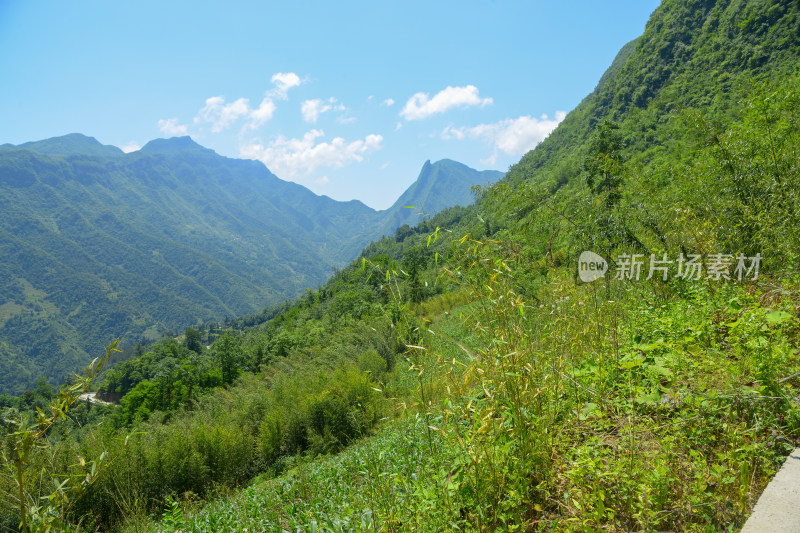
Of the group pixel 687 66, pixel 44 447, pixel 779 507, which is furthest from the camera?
pixel 687 66

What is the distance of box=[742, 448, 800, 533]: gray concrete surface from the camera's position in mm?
1437

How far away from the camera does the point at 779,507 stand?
1.51 metres

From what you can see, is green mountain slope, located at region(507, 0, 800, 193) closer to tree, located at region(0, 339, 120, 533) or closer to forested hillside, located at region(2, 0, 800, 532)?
forested hillside, located at region(2, 0, 800, 532)

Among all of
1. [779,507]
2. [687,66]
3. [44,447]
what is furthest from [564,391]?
[687,66]

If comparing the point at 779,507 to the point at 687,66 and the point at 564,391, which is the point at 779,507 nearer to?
the point at 564,391

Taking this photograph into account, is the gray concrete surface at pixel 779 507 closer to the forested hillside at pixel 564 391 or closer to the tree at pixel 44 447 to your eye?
the forested hillside at pixel 564 391

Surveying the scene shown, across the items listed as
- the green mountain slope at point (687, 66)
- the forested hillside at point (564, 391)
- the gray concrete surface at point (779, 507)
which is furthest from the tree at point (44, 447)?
the green mountain slope at point (687, 66)

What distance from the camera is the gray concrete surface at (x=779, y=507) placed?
1.44 m

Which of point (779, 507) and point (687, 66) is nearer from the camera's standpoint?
point (779, 507)

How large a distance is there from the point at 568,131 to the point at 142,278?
175 m

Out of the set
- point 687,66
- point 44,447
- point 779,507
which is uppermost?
point 687,66

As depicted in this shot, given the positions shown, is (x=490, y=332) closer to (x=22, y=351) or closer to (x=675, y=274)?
(x=675, y=274)

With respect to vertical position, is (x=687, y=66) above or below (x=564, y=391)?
above

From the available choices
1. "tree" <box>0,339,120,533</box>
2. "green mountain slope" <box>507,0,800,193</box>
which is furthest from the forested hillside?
"green mountain slope" <box>507,0,800,193</box>
